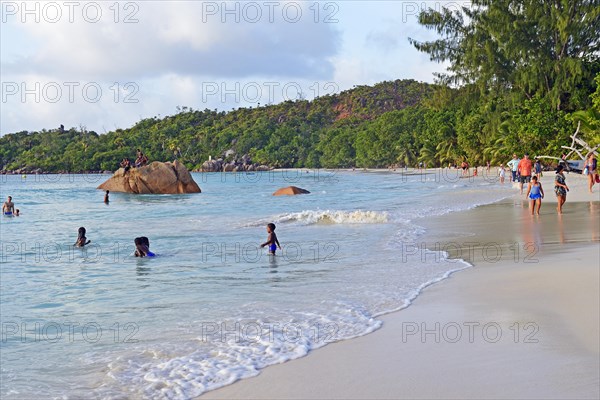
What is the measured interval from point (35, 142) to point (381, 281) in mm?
197882

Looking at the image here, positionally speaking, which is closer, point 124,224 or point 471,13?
point 124,224

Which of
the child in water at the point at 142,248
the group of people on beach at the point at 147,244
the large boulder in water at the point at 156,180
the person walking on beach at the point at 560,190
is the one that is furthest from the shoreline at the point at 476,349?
the large boulder in water at the point at 156,180

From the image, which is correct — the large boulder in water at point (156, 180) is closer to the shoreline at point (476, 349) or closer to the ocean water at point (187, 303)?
the ocean water at point (187, 303)

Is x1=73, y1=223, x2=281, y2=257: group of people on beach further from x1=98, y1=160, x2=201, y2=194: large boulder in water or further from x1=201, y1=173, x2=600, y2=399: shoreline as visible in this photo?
x1=98, y1=160, x2=201, y2=194: large boulder in water

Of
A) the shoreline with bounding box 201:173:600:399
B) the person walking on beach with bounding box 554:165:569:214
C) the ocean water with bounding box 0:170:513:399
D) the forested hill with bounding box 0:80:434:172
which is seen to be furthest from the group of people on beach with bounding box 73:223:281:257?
the forested hill with bounding box 0:80:434:172

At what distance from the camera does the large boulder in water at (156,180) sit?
46.0 metres

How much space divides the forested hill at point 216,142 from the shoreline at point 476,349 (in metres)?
145

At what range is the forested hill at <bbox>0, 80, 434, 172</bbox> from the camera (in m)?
167

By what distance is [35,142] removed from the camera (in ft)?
622

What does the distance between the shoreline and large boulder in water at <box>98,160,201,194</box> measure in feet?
125

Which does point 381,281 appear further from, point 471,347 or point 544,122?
point 544,122

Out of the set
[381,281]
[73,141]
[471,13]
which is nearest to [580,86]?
[471,13]

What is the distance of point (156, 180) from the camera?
1809 inches

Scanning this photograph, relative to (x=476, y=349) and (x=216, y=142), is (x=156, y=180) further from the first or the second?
(x=216, y=142)
